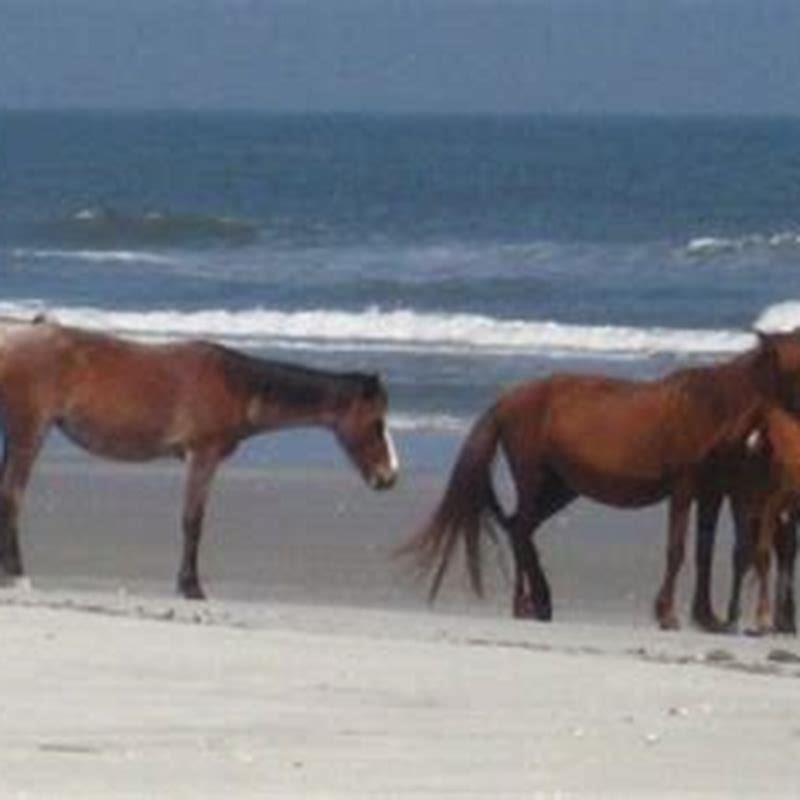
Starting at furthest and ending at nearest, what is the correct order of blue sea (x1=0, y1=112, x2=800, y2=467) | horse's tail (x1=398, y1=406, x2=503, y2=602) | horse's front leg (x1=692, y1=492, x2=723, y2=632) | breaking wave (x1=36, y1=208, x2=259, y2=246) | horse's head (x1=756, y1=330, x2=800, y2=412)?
breaking wave (x1=36, y1=208, x2=259, y2=246) < blue sea (x1=0, y1=112, x2=800, y2=467) < horse's tail (x1=398, y1=406, x2=503, y2=602) < horse's front leg (x1=692, y1=492, x2=723, y2=632) < horse's head (x1=756, y1=330, x2=800, y2=412)

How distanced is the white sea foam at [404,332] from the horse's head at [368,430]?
55.7ft

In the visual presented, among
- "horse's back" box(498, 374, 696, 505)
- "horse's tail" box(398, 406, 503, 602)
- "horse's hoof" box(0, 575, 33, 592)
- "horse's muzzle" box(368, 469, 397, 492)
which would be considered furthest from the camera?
"horse's muzzle" box(368, 469, 397, 492)

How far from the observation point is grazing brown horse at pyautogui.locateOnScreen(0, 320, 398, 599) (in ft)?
51.4

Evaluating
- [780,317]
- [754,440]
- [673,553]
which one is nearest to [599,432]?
[673,553]

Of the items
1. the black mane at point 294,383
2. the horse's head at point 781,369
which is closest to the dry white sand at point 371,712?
the horse's head at point 781,369

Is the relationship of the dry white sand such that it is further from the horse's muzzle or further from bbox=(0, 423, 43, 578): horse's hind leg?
the horse's muzzle

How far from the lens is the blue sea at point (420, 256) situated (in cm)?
3325

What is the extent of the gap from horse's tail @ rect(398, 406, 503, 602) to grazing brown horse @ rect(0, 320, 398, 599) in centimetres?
84

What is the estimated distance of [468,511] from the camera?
15.0m

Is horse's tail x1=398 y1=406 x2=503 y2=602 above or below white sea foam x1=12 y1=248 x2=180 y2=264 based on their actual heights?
below

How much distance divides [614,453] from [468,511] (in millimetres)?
623

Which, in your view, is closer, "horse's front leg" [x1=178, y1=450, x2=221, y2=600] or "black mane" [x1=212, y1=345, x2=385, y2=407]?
"horse's front leg" [x1=178, y1=450, x2=221, y2=600]

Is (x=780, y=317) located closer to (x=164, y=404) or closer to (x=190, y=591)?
(x=164, y=404)

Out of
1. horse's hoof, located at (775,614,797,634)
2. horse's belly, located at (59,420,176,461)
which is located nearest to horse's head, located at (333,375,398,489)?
horse's belly, located at (59,420,176,461)
